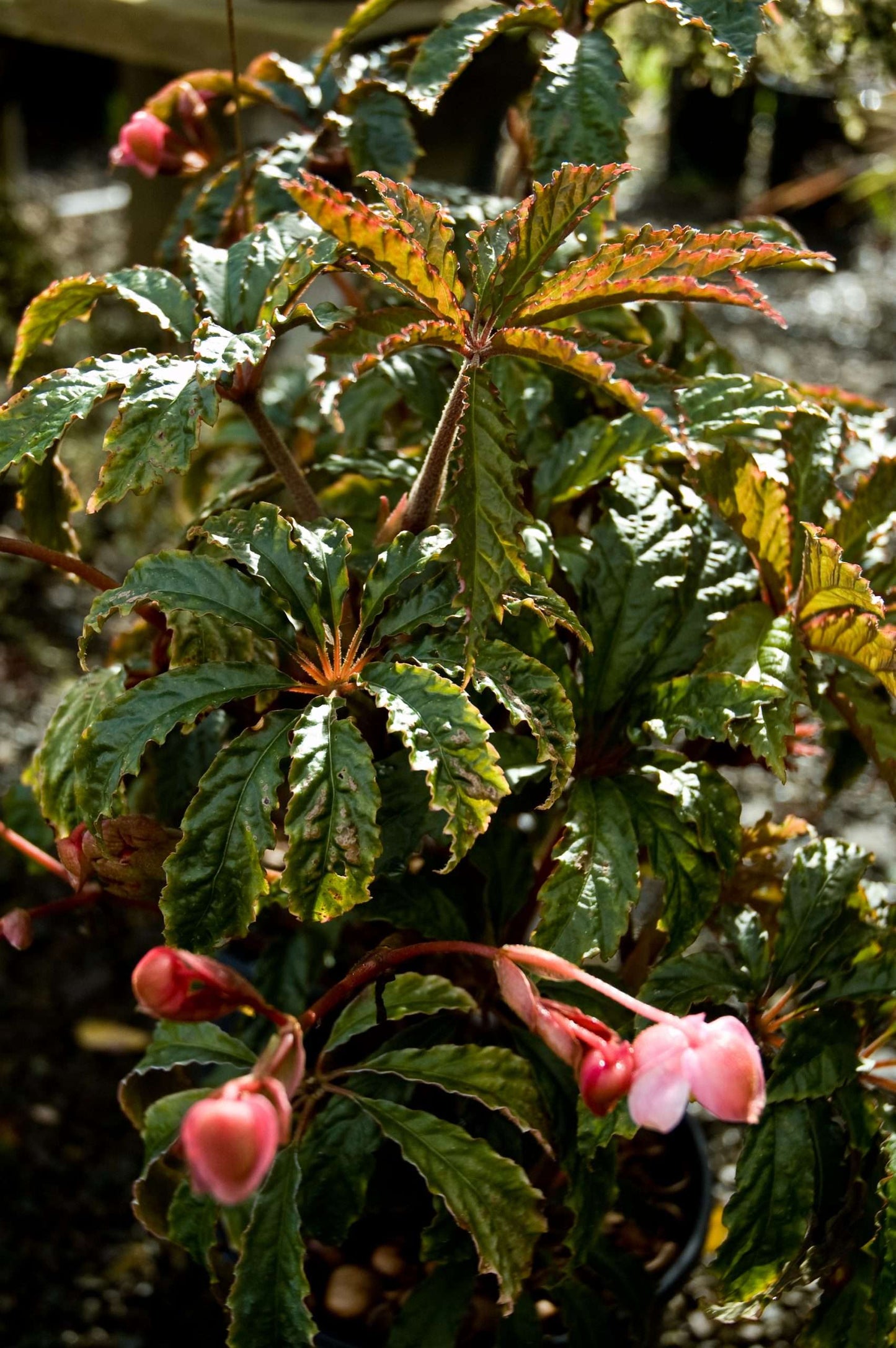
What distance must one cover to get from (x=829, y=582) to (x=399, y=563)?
0.26 meters

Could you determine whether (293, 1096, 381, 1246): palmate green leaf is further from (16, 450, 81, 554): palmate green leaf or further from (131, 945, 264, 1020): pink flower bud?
(16, 450, 81, 554): palmate green leaf

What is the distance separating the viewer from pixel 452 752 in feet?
2.25

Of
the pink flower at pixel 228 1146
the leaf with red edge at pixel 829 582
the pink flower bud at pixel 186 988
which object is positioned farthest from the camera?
the leaf with red edge at pixel 829 582

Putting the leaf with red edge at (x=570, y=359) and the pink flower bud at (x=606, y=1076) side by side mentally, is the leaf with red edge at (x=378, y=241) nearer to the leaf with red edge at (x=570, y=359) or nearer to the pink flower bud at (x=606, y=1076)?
the leaf with red edge at (x=570, y=359)

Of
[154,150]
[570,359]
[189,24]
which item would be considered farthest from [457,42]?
[189,24]

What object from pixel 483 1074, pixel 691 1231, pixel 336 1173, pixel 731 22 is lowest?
pixel 691 1231

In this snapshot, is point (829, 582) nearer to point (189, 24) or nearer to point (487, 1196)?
point (487, 1196)

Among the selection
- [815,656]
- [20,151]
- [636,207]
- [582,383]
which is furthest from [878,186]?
[815,656]

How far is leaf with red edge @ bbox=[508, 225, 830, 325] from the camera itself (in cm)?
66

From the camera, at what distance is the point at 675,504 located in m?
0.92

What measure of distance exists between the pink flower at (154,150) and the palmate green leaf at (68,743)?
44 centimetres

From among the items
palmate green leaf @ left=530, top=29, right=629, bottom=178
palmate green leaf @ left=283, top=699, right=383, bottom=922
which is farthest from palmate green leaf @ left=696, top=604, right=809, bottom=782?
palmate green leaf @ left=530, top=29, right=629, bottom=178

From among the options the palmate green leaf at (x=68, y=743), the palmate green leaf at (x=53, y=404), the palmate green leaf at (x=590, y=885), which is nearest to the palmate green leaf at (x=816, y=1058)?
the palmate green leaf at (x=590, y=885)

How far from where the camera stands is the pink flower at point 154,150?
104cm
